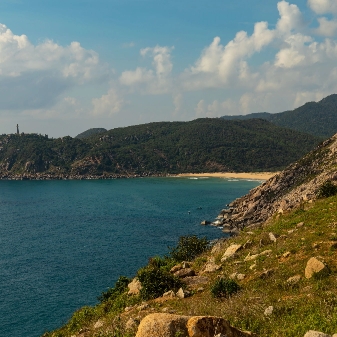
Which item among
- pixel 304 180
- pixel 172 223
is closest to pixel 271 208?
pixel 304 180

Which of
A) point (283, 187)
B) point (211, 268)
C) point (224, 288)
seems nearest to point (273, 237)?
point (211, 268)

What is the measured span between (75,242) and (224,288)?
169 feet

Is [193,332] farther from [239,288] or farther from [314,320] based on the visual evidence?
[239,288]

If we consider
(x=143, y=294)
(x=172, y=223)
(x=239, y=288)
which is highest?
(x=239, y=288)

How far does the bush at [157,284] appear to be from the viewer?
19.1m

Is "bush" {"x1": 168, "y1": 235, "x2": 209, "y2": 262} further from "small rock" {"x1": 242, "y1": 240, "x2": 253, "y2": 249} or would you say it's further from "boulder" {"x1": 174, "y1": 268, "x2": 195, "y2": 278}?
"boulder" {"x1": 174, "y1": 268, "x2": 195, "y2": 278}

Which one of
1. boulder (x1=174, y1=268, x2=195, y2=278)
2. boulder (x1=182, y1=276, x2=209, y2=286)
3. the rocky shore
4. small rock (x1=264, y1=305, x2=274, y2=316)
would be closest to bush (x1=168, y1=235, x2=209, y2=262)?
boulder (x1=174, y1=268, x2=195, y2=278)

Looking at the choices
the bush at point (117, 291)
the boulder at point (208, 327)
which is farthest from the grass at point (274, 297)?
the bush at point (117, 291)

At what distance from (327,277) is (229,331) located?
7.25 metres

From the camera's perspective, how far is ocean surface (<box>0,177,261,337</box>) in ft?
121

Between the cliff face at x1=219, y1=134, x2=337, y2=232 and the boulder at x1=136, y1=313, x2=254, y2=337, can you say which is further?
the cliff face at x1=219, y1=134, x2=337, y2=232

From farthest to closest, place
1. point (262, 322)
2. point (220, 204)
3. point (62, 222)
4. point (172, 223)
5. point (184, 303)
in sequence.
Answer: point (220, 204), point (62, 222), point (172, 223), point (184, 303), point (262, 322)

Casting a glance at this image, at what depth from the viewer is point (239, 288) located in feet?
52.6

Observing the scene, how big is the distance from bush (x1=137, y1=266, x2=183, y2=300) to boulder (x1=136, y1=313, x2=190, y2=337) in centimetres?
912
